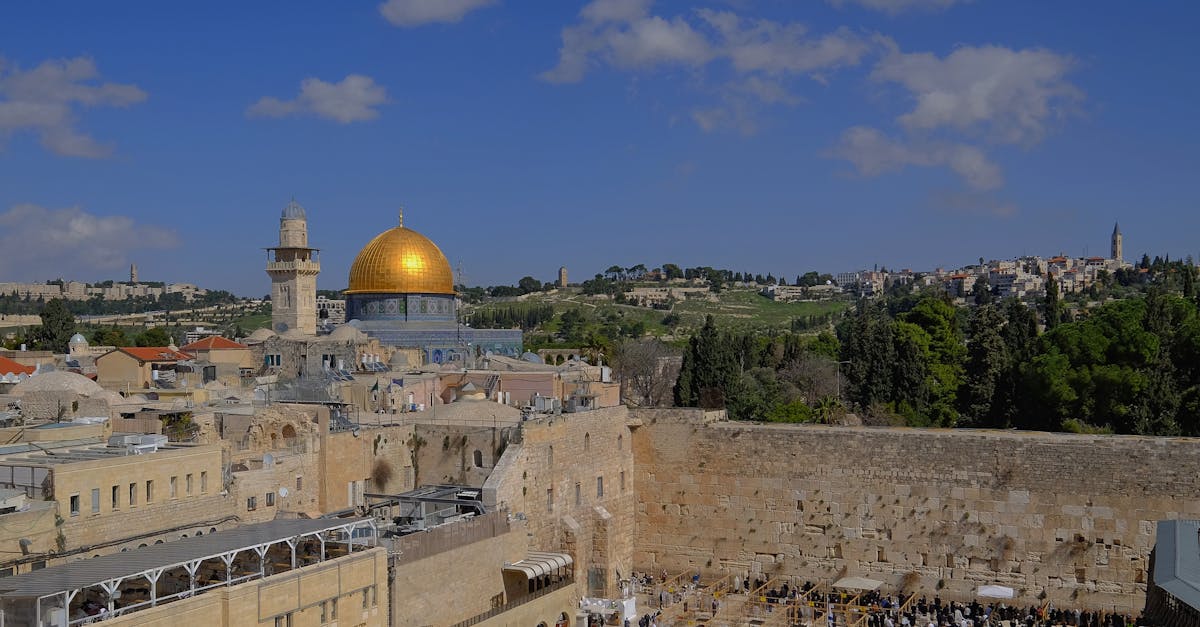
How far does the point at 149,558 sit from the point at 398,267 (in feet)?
87.2

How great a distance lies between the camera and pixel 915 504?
2414 centimetres

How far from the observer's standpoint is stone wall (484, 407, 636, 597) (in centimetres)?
2198

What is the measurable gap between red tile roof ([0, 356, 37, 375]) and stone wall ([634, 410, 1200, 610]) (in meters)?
18.4

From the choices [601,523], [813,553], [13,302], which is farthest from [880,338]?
[13,302]

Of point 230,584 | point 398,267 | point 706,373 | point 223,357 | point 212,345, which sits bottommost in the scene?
point 230,584

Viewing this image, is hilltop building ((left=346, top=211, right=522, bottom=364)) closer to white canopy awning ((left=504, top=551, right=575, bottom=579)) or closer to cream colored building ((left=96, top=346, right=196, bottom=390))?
cream colored building ((left=96, top=346, right=196, bottom=390))

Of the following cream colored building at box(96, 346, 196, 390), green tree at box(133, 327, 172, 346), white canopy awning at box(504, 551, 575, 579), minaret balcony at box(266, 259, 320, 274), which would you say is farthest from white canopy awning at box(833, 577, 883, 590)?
green tree at box(133, 327, 172, 346)

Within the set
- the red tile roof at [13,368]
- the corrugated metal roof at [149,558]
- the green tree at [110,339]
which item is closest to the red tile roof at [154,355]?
the red tile roof at [13,368]

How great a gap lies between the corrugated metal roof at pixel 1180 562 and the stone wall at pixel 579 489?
11.1 meters

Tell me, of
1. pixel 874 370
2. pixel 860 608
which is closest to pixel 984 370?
A: pixel 874 370

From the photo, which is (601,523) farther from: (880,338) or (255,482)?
(880,338)

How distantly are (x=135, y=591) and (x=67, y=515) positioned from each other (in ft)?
5.75

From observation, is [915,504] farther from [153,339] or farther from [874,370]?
[153,339]

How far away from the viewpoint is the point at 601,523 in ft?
80.2
